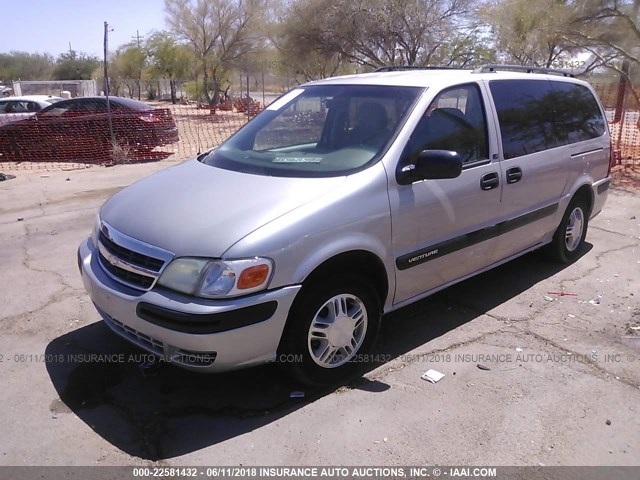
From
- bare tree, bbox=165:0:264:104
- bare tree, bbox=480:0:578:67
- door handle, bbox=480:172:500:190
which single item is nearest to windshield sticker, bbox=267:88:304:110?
door handle, bbox=480:172:500:190

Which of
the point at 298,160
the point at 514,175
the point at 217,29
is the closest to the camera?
the point at 298,160

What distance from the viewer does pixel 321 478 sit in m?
2.62

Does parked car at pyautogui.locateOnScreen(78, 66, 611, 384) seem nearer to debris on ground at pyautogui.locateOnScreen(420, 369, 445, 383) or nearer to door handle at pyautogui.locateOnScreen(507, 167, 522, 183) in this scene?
door handle at pyautogui.locateOnScreen(507, 167, 522, 183)

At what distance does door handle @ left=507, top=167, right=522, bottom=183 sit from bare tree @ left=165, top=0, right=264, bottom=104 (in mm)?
29315

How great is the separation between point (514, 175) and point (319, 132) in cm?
155

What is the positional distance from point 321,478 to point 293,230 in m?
1.24

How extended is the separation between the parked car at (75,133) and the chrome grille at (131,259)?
33.4 feet

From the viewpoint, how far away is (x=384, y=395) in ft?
10.8

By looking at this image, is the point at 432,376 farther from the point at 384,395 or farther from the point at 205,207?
the point at 205,207

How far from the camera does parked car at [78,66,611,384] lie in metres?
2.81

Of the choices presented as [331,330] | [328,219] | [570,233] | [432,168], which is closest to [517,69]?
[570,233]

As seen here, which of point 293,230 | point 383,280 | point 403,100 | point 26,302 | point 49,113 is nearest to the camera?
point 293,230

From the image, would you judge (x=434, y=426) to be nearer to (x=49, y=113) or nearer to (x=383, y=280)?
(x=383, y=280)

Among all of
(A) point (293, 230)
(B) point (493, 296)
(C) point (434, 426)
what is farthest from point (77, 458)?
(B) point (493, 296)
